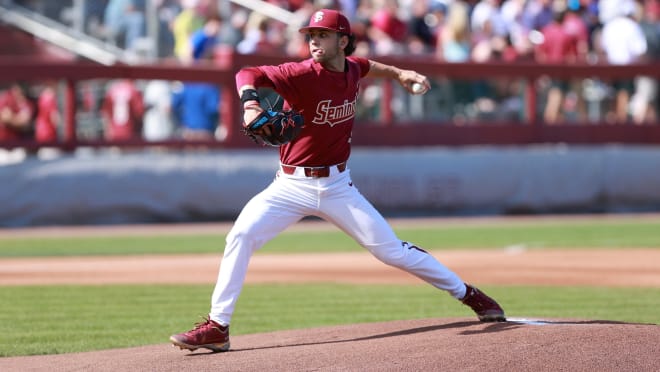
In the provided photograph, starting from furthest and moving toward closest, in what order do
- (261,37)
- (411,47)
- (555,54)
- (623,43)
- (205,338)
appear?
(623,43), (555,54), (411,47), (261,37), (205,338)

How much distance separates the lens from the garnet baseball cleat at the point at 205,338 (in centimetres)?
570

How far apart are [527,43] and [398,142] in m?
2.89

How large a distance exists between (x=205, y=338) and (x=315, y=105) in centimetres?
134

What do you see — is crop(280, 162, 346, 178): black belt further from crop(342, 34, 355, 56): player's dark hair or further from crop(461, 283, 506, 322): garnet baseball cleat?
crop(461, 283, 506, 322): garnet baseball cleat

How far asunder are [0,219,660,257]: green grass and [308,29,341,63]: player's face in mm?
6660

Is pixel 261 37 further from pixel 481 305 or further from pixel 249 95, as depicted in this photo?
pixel 249 95

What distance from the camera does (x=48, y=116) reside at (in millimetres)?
14992

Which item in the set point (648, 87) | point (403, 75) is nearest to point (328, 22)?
point (403, 75)

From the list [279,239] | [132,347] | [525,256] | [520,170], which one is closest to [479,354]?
[132,347]

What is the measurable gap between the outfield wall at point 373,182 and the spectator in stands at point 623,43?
0.97 meters

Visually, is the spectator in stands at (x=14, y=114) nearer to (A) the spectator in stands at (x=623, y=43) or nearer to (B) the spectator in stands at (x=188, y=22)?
(B) the spectator in stands at (x=188, y=22)

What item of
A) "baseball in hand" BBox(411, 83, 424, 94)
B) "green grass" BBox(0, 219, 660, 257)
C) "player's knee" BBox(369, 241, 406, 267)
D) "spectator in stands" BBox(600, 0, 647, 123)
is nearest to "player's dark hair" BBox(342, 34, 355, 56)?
"baseball in hand" BBox(411, 83, 424, 94)

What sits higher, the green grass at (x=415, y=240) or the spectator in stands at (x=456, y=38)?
the spectator in stands at (x=456, y=38)

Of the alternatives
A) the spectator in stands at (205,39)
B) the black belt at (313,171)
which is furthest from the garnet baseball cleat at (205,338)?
the spectator in stands at (205,39)
